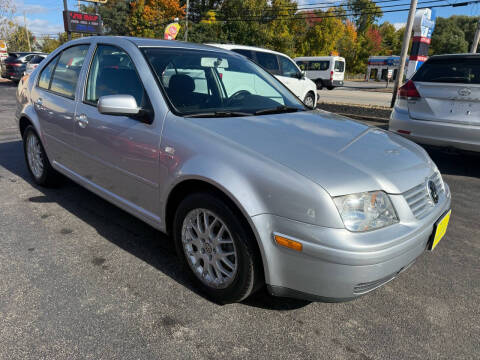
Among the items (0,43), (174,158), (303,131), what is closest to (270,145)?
(303,131)

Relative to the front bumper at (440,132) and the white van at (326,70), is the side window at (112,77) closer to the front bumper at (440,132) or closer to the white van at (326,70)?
the front bumper at (440,132)

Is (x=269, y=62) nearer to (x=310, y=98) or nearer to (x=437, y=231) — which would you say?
(x=310, y=98)

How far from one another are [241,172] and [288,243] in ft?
1.47

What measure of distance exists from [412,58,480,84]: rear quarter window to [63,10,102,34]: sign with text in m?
32.3

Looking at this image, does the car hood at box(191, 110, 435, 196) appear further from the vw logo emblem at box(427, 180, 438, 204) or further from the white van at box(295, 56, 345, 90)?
the white van at box(295, 56, 345, 90)

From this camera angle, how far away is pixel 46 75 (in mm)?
3854

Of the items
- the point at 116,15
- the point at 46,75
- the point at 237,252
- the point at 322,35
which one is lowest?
the point at 237,252

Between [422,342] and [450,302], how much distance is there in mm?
538

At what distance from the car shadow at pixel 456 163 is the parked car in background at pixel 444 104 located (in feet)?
1.11

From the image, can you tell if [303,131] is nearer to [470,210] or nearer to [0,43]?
[470,210]

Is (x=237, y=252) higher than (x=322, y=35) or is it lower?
lower

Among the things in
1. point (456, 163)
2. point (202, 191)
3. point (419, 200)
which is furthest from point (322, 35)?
point (202, 191)

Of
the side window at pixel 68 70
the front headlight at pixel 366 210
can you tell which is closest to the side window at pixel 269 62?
the side window at pixel 68 70

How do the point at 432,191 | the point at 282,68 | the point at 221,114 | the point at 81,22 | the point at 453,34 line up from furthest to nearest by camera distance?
the point at 453,34
the point at 81,22
the point at 282,68
the point at 221,114
the point at 432,191
